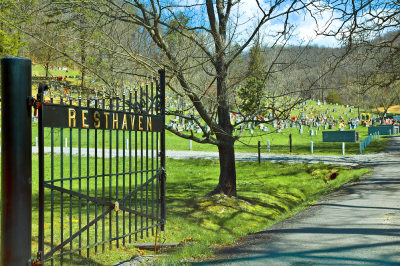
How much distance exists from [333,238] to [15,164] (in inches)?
184

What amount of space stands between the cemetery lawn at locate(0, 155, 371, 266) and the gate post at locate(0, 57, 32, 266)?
5.75ft

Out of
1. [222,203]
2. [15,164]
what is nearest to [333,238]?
[222,203]

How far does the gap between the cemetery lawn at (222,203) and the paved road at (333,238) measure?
1.67 feet

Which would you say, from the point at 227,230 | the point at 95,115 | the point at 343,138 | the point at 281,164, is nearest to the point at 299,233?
the point at 227,230

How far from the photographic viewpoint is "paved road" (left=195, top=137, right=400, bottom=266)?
185 inches

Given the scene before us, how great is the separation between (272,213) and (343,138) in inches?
813

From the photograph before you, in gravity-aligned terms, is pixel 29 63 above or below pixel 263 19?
below

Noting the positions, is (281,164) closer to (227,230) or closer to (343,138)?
(227,230)

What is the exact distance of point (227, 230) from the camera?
25.9 ft

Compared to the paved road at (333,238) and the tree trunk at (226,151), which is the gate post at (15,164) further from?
the tree trunk at (226,151)

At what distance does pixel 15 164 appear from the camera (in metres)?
3.43

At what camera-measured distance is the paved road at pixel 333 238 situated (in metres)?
4.70

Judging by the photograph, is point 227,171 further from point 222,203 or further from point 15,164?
point 15,164

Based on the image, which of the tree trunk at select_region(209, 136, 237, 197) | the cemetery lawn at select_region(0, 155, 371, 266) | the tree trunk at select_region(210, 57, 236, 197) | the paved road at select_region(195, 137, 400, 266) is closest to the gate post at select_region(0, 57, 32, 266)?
the cemetery lawn at select_region(0, 155, 371, 266)
